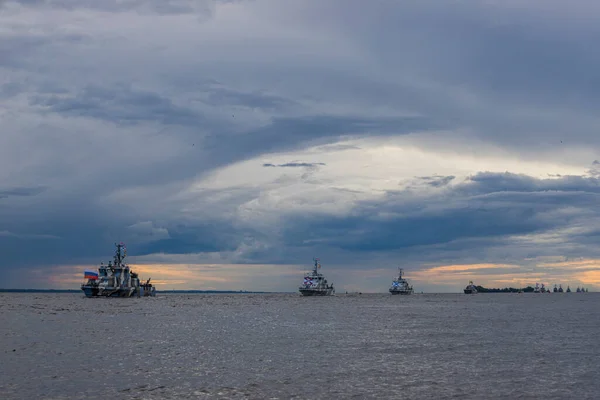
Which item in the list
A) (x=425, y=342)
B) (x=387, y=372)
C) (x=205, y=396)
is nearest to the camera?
(x=205, y=396)

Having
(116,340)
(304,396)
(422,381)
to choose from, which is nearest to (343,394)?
(304,396)

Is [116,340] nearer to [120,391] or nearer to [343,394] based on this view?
[120,391]

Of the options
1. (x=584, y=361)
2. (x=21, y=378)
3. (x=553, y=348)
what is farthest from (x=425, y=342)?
(x=21, y=378)

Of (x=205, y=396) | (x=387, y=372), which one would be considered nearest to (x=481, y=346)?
(x=387, y=372)

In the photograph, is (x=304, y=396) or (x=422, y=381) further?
(x=422, y=381)

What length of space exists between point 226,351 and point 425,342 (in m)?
21.9

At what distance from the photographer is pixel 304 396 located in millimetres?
35438

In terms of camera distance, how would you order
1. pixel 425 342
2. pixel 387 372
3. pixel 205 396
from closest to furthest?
pixel 205 396 → pixel 387 372 → pixel 425 342

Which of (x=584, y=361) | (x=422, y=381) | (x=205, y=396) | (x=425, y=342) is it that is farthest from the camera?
(x=425, y=342)

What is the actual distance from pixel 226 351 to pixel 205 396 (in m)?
23.8

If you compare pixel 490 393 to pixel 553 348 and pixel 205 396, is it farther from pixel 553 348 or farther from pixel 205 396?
pixel 553 348

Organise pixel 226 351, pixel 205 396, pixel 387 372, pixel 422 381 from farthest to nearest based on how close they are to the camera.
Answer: pixel 226 351, pixel 387 372, pixel 422 381, pixel 205 396

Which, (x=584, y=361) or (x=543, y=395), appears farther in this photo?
(x=584, y=361)

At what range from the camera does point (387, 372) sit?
44.6m
